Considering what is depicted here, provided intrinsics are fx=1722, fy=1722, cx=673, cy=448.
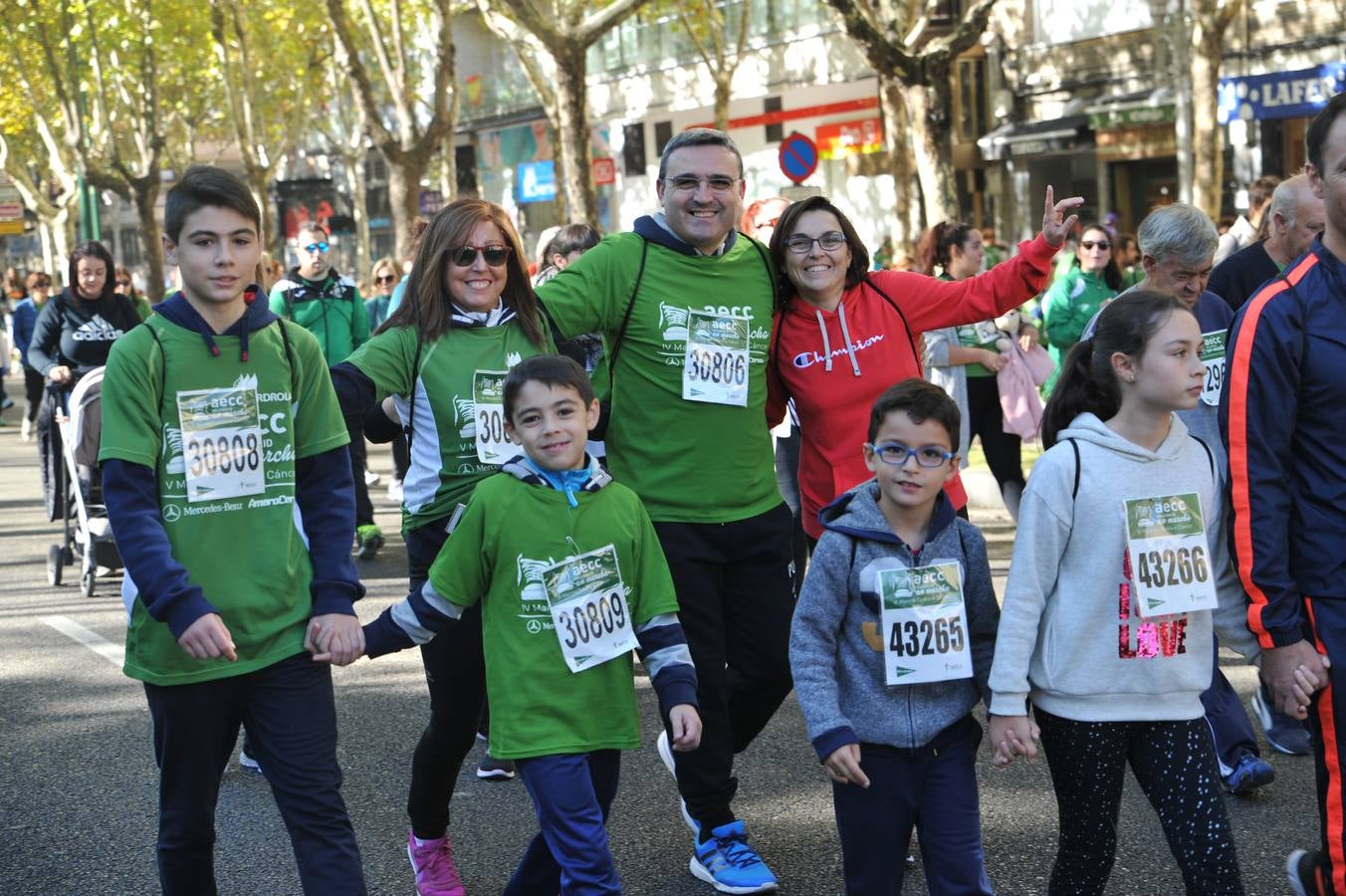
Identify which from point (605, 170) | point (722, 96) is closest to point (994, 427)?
point (605, 170)

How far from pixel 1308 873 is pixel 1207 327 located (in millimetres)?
2286

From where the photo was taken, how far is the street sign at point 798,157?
16422 mm

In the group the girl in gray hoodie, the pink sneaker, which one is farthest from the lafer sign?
the pink sneaker

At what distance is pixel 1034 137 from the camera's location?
1344 inches

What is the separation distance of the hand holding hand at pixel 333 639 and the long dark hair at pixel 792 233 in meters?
1.72

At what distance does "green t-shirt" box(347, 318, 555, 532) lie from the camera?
4.79 metres

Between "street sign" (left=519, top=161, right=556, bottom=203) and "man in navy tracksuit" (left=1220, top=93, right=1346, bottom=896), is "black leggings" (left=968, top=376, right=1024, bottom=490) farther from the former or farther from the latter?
"street sign" (left=519, top=161, right=556, bottom=203)

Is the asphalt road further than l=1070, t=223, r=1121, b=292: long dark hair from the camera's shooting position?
No

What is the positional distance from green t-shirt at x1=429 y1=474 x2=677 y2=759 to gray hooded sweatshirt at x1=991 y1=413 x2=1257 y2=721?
876 mm

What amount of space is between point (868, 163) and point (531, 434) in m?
36.0

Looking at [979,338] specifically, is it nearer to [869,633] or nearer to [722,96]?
[869,633]

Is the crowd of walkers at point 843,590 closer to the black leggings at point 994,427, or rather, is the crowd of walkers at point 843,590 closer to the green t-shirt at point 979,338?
the green t-shirt at point 979,338

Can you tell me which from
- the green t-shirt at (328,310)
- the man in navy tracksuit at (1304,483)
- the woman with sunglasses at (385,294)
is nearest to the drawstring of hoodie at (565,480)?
the man in navy tracksuit at (1304,483)

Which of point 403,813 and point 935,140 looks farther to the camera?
point 935,140
